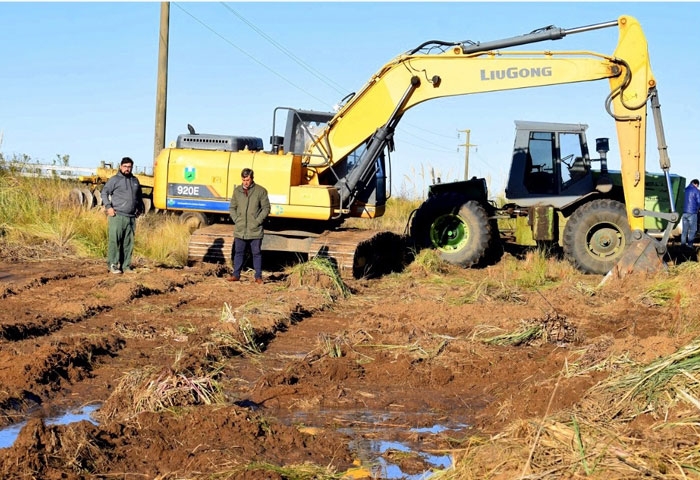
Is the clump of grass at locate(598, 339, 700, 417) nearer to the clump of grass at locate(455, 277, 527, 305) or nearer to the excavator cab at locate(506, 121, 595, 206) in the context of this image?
the clump of grass at locate(455, 277, 527, 305)

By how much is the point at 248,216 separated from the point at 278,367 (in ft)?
20.0

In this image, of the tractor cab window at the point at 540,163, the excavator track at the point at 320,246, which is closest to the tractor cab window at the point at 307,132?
the excavator track at the point at 320,246

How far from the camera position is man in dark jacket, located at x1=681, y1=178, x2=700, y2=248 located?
1823 centimetres

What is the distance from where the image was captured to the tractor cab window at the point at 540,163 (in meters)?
18.0

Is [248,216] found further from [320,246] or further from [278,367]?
[278,367]

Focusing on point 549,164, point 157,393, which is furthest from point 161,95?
point 157,393

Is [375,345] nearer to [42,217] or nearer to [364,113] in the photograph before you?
[364,113]

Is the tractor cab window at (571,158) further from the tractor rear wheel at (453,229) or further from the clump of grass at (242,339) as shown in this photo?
the clump of grass at (242,339)

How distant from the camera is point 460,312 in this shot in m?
11.7

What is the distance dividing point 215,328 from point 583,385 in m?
4.21

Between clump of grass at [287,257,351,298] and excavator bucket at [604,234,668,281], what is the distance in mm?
4186

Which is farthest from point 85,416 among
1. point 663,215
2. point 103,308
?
point 663,215

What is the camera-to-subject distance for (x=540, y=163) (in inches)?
712

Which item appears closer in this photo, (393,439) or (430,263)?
(393,439)
